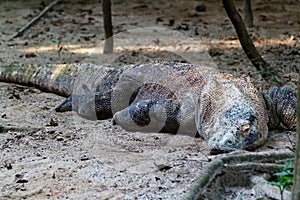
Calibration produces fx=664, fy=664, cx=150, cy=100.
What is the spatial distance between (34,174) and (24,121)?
4.70ft

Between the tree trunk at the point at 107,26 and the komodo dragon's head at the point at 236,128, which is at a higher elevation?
the tree trunk at the point at 107,26

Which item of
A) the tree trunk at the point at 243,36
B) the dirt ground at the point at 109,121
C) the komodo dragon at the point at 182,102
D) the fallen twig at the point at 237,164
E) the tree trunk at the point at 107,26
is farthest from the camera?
the tree trunk at the point at 107,26

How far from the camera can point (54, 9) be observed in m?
11.6

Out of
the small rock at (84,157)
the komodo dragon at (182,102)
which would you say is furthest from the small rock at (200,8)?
the small rock at (84,157)

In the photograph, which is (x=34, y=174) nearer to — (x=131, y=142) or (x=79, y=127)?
(x=131, y=142)

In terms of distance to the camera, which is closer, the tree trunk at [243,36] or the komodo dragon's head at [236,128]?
the komodo dragon's head at [236,128]

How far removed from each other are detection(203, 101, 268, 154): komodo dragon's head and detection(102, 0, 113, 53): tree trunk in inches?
132

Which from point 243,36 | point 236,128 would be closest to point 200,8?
point 243,36

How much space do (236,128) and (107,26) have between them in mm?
3883

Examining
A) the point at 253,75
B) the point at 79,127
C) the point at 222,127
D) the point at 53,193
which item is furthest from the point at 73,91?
the point at 53,193

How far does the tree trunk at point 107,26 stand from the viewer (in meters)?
7.16

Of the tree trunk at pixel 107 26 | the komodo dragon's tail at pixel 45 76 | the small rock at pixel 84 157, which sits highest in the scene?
the tree trunk at pixel 107 26

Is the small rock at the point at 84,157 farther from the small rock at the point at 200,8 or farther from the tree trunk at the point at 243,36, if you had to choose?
the small rock at the point at 200,8

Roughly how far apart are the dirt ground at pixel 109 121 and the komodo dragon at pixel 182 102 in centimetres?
13
